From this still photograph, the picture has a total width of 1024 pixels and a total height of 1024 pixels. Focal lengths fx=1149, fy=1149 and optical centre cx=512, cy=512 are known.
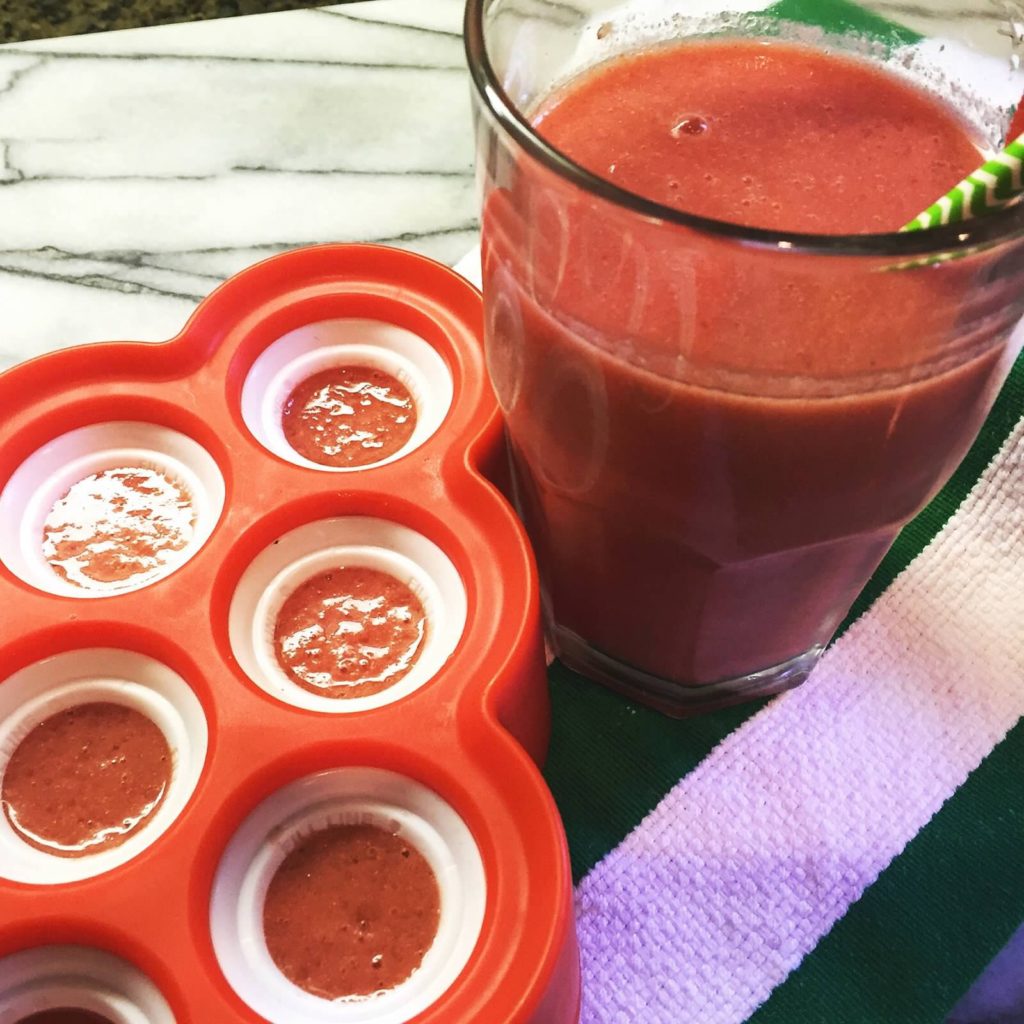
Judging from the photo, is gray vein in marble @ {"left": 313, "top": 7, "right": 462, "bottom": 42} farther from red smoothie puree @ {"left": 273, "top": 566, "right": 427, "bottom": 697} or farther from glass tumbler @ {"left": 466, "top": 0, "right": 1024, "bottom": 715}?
red smoothie puree @ {"left": 273, "top": 566, "right": 427, "bottom": 697}

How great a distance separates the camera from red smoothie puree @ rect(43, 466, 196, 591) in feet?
2.22

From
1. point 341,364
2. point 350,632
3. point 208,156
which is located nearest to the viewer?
point 350,632

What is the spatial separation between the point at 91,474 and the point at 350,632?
205 mm

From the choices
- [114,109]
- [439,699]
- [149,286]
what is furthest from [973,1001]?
[114,109]

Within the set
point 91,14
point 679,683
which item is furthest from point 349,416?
point 91,14

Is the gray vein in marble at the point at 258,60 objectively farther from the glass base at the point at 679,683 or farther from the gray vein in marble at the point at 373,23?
the glass base at the point at 679,683

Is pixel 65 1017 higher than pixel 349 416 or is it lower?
lower

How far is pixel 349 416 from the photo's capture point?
0.75 metres

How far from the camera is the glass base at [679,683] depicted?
0.70 metres

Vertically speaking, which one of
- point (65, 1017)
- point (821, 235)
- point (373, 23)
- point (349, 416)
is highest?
point (821, 235)

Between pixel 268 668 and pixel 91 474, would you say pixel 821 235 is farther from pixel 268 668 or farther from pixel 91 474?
pixel 91 474

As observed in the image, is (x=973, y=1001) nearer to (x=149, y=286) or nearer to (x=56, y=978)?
(x=56, y=978)

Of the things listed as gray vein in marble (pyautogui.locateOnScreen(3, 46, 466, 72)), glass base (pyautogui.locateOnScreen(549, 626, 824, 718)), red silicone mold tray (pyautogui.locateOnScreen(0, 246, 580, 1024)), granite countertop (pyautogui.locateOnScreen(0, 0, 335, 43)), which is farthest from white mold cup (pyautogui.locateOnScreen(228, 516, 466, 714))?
granite countertop (pyautogui.locateOnScreen(0, 0, 335, 43))

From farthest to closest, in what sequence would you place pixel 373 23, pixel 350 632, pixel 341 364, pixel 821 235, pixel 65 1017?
pixel 373 23 < pixel 341 364 < pixel 350 632 < pixel 65 1017 < pixel 821 235
